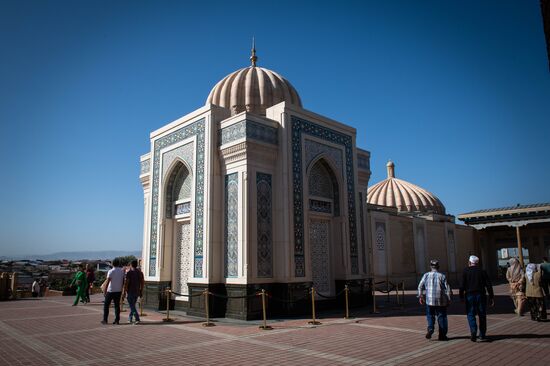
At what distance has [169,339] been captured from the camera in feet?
24.2

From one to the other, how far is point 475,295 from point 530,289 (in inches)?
113

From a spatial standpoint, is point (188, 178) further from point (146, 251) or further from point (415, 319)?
point (415, 319)

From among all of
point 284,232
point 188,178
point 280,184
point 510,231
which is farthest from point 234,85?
point 510,231

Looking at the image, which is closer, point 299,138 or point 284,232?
point 284,232

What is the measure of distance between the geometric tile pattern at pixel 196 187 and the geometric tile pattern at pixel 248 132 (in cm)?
74

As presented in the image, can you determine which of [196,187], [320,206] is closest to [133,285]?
[196,187]

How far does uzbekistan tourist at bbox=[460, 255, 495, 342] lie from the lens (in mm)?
6855

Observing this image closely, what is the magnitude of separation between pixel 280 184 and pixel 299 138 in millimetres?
1498

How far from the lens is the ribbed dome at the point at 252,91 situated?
13508 mm

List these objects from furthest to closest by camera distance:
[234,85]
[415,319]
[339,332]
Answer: [234,85], [415,319], [339,332]

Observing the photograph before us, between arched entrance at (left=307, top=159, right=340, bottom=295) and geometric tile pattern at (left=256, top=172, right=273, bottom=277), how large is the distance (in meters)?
1.38

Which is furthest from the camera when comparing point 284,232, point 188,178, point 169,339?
point 188,178

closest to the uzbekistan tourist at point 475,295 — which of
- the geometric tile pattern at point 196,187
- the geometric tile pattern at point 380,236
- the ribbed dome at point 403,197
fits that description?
the geometric tile pattern at point 196,187

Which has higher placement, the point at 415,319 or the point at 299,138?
the point at 299,138
